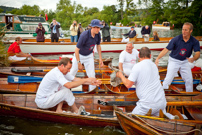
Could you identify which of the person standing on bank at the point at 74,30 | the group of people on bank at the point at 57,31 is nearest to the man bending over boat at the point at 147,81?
the group of people on bank at the point at 57,31

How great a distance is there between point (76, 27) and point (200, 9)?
44.5m

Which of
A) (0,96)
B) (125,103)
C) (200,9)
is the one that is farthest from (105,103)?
(200,9)

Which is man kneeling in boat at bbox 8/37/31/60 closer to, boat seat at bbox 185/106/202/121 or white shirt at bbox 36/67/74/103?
white shirt at bbox 36/67/74/103

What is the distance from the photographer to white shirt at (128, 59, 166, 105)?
3.37 m

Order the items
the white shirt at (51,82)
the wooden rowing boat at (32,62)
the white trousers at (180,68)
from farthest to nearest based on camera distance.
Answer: the wooden rowing boat at (32,62), the white trousers at (180,68), the white shirt at (51,82)

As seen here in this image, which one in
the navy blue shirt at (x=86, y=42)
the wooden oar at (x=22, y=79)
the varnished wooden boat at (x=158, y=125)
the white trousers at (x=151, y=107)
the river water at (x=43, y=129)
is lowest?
the river water at (x=43, y=129)

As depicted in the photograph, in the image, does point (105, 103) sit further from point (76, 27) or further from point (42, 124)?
point (76, 27)

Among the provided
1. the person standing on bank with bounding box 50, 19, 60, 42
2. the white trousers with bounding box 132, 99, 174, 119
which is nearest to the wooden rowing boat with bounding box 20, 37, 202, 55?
the person standing on bank with bounding box 50, 19, 60, 42

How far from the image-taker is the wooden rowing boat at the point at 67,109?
4.22m

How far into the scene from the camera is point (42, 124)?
4727 mm

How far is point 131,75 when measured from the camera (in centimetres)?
346

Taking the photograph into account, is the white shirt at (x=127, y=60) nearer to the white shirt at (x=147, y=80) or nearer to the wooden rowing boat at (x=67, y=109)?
the wooden rowing boat at (x=67, y=109)

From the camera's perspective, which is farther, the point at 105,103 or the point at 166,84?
the point at 166,84

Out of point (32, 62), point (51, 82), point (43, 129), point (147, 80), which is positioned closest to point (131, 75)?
point (147, 80)
